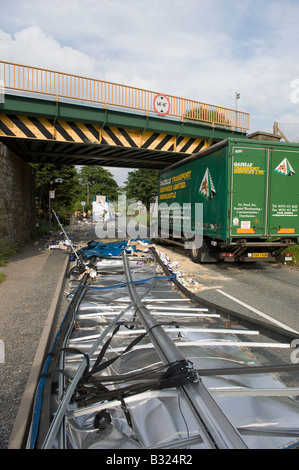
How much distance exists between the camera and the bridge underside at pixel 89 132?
36.9 ft

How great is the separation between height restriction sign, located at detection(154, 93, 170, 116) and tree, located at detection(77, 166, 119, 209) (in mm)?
74647

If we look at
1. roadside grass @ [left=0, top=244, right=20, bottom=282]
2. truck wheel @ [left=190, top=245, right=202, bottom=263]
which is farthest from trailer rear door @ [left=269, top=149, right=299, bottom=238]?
roadside grass @ [left=0, top=244, right=20, bottom=282]

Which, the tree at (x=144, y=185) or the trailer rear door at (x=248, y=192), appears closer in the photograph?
the trailer rear door at (x=248, y=192)

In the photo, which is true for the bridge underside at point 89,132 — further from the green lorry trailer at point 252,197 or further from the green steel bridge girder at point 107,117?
the green lorry trailer at point 252,197

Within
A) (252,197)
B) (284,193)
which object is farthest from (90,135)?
(284,193)

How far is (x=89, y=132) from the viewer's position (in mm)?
12727

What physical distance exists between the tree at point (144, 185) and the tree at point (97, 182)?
40.3 meters

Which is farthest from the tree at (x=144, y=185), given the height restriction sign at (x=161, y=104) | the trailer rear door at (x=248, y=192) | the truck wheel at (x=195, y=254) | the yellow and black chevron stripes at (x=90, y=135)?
the trailer rear door at (x=248, y=192)

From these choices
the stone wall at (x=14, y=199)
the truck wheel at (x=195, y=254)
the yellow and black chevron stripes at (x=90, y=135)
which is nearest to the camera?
the truck wheel at (x=195, y=254)

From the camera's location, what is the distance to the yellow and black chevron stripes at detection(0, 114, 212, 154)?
11.3 metres

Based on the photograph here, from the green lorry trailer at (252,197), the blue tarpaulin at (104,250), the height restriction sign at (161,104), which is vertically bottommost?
the blue tarpaulin at (104,250)

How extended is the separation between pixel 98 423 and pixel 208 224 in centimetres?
805
